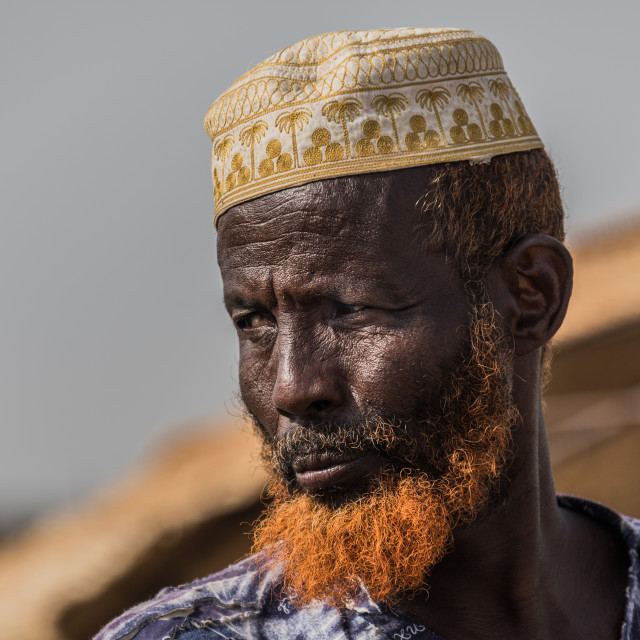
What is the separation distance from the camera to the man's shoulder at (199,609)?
206cm

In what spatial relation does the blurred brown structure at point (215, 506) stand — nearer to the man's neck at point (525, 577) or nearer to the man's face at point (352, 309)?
the man's neck at point (525, 577)

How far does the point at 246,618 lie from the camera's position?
2.14 metres

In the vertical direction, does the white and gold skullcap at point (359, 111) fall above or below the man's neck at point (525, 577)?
A: above

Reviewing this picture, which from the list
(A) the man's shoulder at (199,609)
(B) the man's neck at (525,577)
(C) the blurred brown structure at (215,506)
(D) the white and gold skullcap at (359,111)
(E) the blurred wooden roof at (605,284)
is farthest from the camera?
(E) the blurred wooden roof at (605,284)

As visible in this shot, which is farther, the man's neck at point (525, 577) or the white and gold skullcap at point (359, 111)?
the man's neck at point (525, 577)

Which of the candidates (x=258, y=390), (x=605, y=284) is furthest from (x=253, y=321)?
(x=605, y=284)

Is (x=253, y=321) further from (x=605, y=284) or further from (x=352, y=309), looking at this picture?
(x=605, y=284)

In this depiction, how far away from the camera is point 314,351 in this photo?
2121mm

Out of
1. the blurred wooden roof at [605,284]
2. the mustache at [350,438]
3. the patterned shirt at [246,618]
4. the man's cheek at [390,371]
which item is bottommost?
the blurred wooden roof at [605,284]

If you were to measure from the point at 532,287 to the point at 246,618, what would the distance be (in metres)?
1.06

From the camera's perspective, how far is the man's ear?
232cm

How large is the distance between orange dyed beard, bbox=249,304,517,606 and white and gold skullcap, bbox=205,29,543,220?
43 centimetres

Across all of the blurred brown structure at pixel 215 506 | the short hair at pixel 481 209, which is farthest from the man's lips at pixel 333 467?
the blurred brown structure at pixel 215 506

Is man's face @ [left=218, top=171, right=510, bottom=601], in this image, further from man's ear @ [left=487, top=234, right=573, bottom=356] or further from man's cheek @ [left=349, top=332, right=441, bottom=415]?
man's ear @ [left=487, top=234, right=573, bottom=356]
